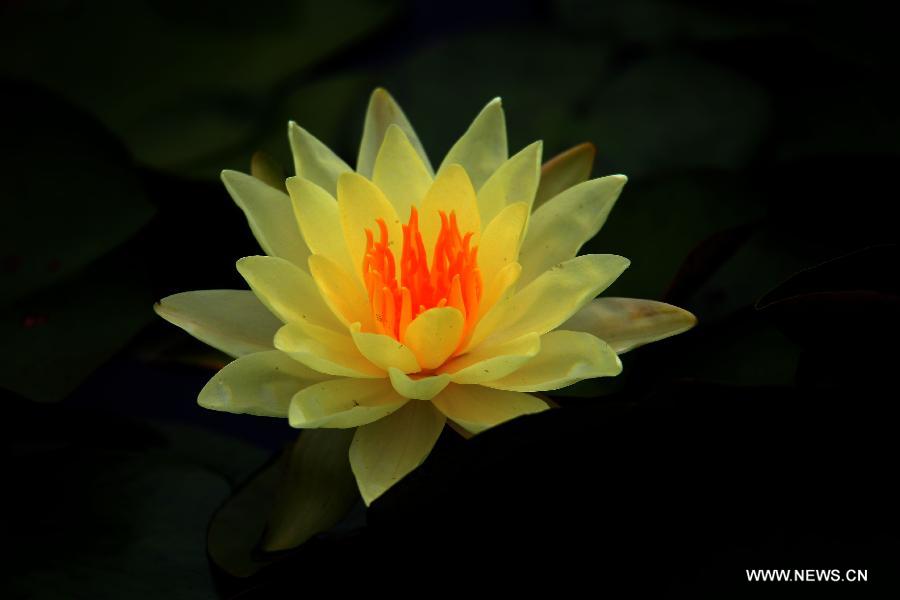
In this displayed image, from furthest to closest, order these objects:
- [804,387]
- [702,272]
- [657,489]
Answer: [702,272], [657,489], [804,387]

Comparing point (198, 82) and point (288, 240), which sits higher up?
point (198, 82)

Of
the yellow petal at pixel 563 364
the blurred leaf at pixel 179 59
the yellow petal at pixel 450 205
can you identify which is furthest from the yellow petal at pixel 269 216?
the blurred leaf at pixel 179 59

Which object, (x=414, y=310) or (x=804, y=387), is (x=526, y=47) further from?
(x=804, y=387)

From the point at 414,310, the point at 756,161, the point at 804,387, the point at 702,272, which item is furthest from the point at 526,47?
the point at 804,387

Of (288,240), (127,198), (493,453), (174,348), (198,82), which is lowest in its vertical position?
(493,453)

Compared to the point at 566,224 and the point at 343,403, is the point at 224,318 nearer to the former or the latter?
the point at 343,403

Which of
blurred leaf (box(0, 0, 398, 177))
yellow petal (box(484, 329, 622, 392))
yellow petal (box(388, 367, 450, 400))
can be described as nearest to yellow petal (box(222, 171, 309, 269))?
yellow petal (box(388, 367, 450, 400))

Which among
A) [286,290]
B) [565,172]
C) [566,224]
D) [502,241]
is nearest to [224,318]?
[286,290]
